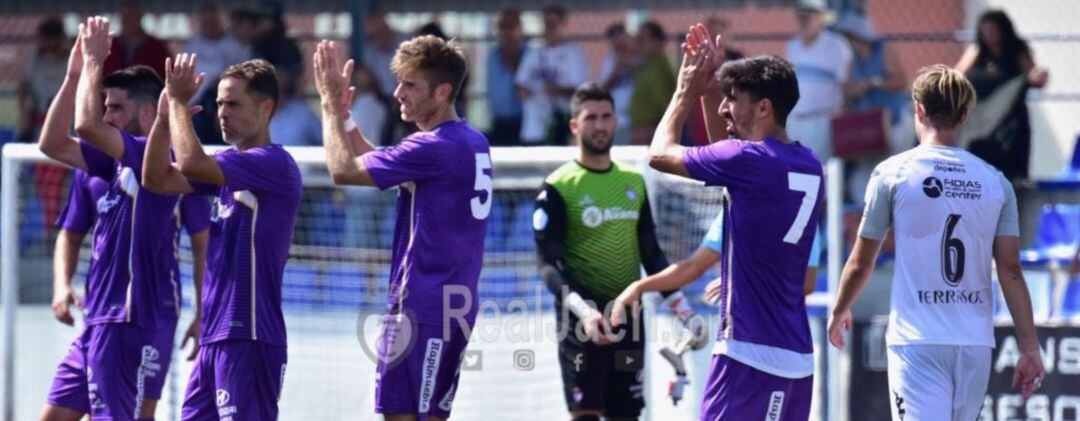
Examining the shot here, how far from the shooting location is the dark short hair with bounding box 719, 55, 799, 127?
683cm

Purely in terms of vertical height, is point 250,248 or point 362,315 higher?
point 250,248

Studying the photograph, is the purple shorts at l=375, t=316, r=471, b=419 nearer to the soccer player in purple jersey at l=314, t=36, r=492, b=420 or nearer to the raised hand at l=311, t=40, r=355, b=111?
the soccer player in purple jersey at l=314, t=36, r=492, b=420

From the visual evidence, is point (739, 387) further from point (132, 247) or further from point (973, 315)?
point (132, 247)

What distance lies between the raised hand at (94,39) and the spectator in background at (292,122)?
5.55m

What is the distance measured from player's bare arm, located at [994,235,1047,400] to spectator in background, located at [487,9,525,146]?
285 inches

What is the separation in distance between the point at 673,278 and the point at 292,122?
19.2 feet

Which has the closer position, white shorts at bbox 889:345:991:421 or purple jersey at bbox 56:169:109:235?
white shorts at bbox 889:345:991:421

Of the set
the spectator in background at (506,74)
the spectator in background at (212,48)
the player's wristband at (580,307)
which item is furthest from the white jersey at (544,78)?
the player's wristband at (580,307)

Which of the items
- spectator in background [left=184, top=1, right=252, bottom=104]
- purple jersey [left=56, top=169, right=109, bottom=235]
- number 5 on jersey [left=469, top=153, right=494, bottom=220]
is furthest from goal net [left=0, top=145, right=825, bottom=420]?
spectator in background [left=184, top=1, right=252, bottom=104]

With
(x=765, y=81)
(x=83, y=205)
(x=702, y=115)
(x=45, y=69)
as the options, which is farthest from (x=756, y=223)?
(x=45, y=69)

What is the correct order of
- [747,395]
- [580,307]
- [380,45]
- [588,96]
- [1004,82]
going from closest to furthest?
[747,395]
[580,307]
[588,96]
[1004,82]
[380,45]

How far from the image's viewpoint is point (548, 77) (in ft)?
45.2

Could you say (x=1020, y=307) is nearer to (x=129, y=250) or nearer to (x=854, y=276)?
(x=854, y=276)

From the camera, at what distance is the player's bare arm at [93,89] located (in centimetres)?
782
